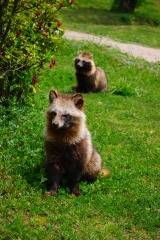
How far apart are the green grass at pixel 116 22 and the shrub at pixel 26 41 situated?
12.0 m

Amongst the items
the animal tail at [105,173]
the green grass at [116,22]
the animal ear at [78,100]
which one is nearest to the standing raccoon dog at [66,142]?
the animal ear at [78,100]

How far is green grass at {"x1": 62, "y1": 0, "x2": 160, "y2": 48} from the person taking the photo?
20.1 meters

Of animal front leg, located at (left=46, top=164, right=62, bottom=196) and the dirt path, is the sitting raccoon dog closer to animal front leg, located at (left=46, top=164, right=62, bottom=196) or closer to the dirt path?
the dirt path

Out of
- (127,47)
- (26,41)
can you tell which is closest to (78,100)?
(26,41)

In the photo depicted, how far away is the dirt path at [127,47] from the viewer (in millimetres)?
16328

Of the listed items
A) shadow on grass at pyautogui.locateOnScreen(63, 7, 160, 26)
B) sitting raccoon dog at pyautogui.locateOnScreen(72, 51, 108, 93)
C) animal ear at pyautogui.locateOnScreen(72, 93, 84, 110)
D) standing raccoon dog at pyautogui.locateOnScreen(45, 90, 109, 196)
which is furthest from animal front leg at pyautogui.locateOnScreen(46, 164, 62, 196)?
shadow on grass at pyautogui.locateOnScreen(63, 7, 160, 26)

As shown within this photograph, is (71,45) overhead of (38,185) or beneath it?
beneath

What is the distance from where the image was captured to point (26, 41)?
6828 millimetres

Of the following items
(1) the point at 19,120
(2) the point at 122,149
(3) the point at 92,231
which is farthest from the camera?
(2) the point at 122,149

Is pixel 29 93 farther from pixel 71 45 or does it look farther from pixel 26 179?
pixel 71 45

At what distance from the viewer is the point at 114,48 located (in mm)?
16188

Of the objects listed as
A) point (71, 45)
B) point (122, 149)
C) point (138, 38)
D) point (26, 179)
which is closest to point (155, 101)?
point (122, 149)

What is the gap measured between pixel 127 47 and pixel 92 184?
11907 millimetres

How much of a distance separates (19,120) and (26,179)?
1530 millimetres
